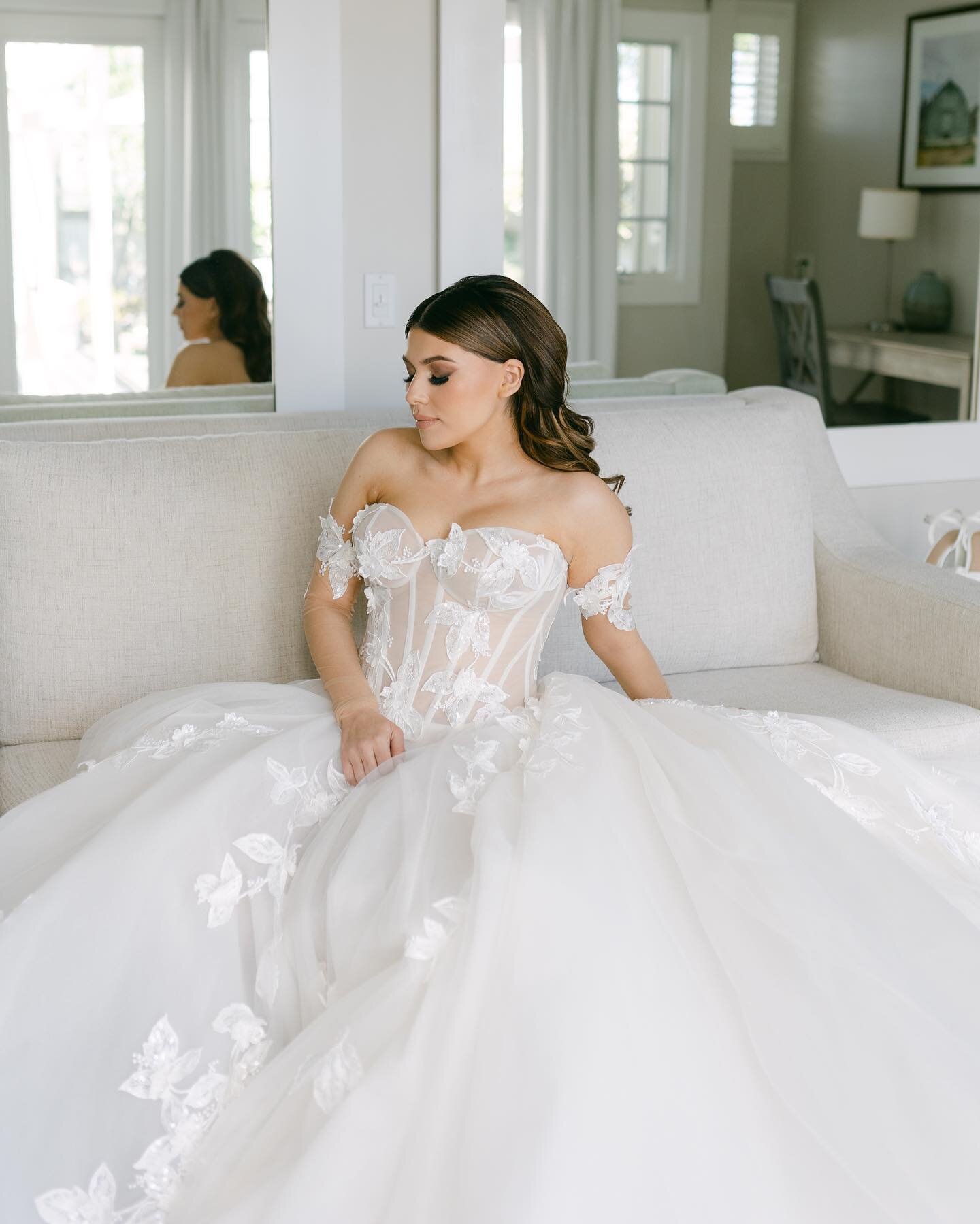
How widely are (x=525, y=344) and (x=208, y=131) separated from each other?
1106mm

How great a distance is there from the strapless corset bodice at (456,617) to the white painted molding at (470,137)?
3.41 ft

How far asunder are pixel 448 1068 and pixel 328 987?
0.25 meters

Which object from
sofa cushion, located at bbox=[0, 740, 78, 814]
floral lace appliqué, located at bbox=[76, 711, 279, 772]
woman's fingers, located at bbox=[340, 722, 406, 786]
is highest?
floral lace appliqué, located at bbox=[76, 711, 279, 772]

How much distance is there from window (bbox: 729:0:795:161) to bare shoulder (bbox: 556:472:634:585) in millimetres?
1660

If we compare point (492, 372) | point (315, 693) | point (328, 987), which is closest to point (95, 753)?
point (315, 693)

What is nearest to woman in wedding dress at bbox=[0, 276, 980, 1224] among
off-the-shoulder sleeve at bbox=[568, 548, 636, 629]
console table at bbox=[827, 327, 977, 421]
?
off-the-shoulder sleeve at bbox=[568, 548, 636, 629]

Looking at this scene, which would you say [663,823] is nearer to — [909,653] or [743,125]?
[909,653]

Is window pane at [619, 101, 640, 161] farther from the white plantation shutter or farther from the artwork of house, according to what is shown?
the artwork of house

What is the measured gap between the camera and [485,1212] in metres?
1.09

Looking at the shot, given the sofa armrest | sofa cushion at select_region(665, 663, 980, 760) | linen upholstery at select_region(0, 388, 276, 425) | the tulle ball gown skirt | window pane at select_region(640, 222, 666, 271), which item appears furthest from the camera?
window pane at select_region(640, 222, 666, 271)

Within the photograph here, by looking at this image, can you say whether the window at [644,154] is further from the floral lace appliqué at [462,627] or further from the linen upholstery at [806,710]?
the floral lace appliqué at [462,627]

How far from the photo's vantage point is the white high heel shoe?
9.55 ft

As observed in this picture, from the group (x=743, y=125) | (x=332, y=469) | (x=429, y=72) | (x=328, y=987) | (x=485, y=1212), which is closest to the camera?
(x=485, y=1212)

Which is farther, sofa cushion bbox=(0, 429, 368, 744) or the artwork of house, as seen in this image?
the artwork of house
